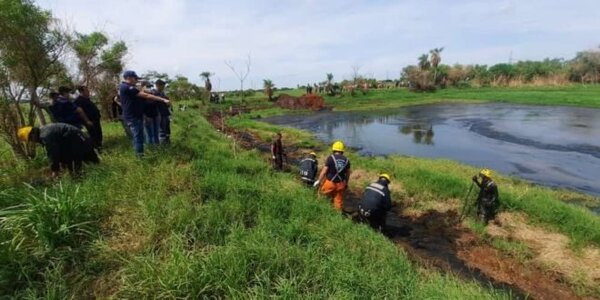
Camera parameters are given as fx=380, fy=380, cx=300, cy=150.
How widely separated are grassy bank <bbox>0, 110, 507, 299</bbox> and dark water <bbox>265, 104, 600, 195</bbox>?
10657 millimetres

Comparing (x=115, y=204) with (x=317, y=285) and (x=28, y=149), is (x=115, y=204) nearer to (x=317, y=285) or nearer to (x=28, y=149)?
(x=317, y=285)

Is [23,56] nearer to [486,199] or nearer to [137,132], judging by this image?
[137,132]

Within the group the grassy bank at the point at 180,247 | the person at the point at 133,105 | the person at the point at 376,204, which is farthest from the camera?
the person at the point at 376,204

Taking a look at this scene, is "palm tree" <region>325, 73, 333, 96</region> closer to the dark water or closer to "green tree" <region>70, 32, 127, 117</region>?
the dark water

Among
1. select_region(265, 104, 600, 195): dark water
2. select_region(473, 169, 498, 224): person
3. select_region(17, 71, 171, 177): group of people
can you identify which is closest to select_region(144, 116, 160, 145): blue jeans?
select_region(17, 71, 171, 177): group of people

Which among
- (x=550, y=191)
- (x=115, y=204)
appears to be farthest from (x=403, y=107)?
(x=115, y=204)

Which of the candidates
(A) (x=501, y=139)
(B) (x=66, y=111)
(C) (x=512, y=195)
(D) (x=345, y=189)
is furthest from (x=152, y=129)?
(A) (x=501, y=139)

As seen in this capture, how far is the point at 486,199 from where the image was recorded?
28.2 ft

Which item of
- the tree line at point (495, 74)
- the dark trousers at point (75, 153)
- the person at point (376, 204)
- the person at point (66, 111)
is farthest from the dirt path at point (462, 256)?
the tree line at point (495, 74)

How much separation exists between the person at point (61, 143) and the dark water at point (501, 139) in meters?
13.3

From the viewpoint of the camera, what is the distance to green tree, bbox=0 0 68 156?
806cm

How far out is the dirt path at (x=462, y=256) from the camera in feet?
20.9

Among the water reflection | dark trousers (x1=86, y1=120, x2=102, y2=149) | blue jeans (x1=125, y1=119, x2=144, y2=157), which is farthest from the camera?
the water reflection

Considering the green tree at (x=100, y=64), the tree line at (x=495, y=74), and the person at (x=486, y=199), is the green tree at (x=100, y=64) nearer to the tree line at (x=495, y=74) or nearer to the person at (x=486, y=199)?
the person at (x=486, y=199)
